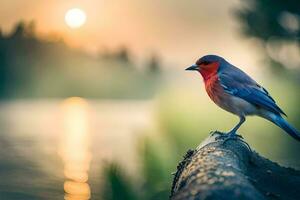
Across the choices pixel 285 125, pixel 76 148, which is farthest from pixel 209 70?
pixel 76 148

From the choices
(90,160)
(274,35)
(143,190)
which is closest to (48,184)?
(90,160)

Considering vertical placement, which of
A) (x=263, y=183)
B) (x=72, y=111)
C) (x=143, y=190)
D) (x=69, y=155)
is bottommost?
(x=263, y=183)

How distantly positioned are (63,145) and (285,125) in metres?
63.1

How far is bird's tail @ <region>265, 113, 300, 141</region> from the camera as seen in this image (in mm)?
5883

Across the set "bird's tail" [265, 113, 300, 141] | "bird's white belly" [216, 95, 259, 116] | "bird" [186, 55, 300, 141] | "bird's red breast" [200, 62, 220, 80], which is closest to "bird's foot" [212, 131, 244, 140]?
"bird's tail" [265, 113, 300, 141]

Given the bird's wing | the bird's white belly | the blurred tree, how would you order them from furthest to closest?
the blurred tree → the bird's white belly → the bird's wing

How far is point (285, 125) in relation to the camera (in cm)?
628

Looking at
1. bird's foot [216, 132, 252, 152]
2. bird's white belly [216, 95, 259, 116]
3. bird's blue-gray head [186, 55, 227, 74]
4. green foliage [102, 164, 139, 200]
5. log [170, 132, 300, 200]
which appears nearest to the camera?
log [170, 132, 300, 200]

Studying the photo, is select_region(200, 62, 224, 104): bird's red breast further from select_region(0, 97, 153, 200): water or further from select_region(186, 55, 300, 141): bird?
select_region(0, 97, 153, 200): water

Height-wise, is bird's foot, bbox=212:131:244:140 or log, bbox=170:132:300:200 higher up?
bird's foot, bbox=212:131:244:140

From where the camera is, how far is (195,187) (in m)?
3.16

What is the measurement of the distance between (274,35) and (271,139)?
6505 millimetres

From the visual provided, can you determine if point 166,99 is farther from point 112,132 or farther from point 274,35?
point 112,132

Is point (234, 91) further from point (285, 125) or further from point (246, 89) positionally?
point (285, 125)
